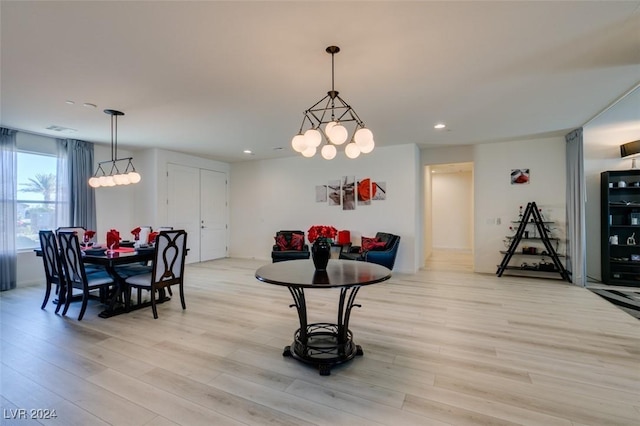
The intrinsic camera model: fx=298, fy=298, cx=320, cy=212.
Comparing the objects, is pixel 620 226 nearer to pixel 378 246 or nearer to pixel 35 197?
pixel 378 246

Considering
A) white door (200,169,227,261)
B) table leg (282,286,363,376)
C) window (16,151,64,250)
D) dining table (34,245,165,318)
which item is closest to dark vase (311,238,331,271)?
table leg (282,286,363,376)

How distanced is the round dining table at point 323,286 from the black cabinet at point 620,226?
540cm

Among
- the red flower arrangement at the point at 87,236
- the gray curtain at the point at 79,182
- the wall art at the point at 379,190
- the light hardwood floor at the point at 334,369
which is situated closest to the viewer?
the light hardwood floor at the point at 334,369

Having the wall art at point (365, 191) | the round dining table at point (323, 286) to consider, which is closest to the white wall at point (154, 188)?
the wall art at point (365, 191)

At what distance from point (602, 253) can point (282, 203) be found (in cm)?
671

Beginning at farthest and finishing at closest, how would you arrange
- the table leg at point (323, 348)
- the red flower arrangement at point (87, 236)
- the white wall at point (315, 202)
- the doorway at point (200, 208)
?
the doorway at point (200, 208)
the white wall at point (315, 202)
the red flower arrangement at point (87, 236)
the table leg at point (323, 348)

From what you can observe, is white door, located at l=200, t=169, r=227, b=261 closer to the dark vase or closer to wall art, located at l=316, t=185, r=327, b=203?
wall art, located at l=316, t=185, r=327, b=203

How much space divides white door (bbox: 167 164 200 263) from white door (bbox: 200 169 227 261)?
0.16 meters

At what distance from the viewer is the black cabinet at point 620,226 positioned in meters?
5.30

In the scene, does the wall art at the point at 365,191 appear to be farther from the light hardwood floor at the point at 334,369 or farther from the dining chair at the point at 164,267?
the dining chair at the point at 164,267

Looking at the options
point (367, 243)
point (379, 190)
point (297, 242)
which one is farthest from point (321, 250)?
point (297, 242)

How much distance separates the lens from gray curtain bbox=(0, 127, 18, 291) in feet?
16.1

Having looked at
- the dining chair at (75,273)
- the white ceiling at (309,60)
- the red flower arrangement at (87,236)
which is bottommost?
the dining chair at (75,273)

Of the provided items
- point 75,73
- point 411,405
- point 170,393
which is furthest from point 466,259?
point 75,73
